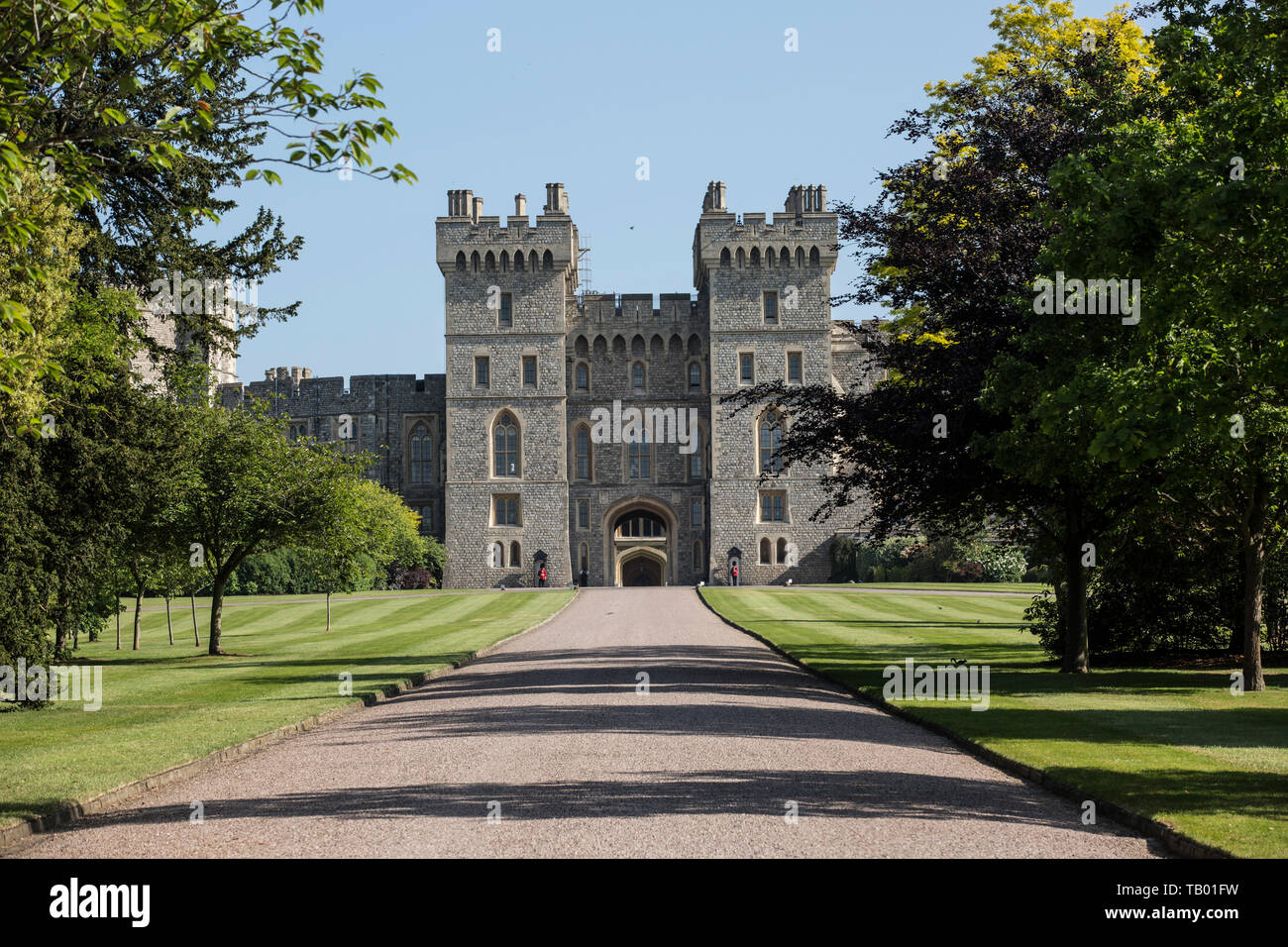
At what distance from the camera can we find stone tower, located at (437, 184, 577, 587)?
2530 inches

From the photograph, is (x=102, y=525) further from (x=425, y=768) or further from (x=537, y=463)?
(x=537, y=463)

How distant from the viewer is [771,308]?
64.8 m

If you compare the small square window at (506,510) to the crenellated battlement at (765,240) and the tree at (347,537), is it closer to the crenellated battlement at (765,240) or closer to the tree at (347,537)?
the crenellated battlement at (765,240)

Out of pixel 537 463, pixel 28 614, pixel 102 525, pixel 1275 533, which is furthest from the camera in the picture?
pixel 537 463

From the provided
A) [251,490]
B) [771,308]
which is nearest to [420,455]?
[771,308]

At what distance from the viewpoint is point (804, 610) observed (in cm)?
4003

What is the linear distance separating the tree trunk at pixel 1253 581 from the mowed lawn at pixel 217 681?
40.8 ft

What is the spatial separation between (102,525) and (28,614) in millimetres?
2326

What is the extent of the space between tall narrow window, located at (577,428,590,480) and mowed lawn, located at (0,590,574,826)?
816 inches

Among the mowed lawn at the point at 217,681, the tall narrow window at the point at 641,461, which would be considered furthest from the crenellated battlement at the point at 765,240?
the mowed lawn at the point at 217,681

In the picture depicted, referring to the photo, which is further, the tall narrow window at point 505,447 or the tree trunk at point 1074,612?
the tall narrow window at point 505,447

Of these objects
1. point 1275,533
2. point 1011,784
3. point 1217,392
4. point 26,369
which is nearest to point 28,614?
point 26,369

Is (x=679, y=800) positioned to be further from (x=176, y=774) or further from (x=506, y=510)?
(x=506, y=510)

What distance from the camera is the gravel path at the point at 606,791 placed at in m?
7.82
